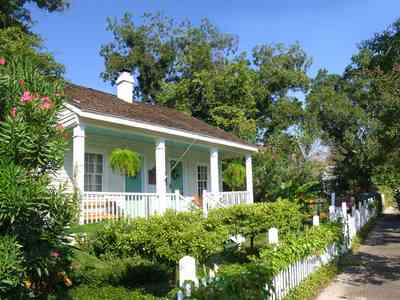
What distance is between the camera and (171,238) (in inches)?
257

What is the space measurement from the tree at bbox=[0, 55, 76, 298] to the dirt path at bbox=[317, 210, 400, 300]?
16.5 ft

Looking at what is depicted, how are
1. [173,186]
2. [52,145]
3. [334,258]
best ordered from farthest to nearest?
[173,186] → [334,258] → [52,145]

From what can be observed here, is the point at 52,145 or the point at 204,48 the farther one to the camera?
the point at 204,48

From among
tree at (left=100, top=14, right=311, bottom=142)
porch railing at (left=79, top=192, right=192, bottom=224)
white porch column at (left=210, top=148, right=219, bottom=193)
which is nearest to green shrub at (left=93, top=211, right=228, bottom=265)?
porch railing at (left=79, top=192, right=192, bottom=224)

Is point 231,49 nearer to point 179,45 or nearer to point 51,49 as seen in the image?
point 179,45

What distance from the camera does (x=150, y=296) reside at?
6758 mm

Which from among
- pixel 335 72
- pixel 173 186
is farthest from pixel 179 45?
pixel 173 186

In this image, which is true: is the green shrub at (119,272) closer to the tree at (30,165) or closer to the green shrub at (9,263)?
the tree at (30,165)

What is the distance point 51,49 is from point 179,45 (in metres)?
28.1

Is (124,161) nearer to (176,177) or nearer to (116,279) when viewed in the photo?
(116,279)

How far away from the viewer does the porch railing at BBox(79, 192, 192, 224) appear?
37.6ft

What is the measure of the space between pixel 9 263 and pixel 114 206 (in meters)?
8.93

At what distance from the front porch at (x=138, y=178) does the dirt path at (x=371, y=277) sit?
4802 mm

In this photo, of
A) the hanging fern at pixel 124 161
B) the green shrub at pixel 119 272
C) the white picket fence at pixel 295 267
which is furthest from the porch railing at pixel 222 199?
the green shrub at pixel 119 272
